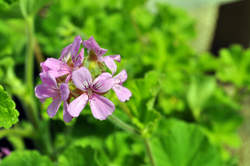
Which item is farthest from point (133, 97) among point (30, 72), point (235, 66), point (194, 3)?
point (194, 3)

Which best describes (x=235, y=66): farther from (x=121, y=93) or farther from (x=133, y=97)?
(x=121, y=93)

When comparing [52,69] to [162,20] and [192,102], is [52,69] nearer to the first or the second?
[192,102]

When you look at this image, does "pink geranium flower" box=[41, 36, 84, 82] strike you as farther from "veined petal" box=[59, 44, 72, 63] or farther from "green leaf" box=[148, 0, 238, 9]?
"green leaf" box=[148, 0, 238, 9]

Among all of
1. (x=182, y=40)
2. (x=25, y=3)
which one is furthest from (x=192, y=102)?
(x=25, y=3)

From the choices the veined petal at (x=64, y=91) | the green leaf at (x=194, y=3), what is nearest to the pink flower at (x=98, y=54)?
the veined petal at (x=64, y=91)

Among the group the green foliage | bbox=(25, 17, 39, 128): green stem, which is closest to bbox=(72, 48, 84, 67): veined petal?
bbox=(25, 17, 39, 128): green stem

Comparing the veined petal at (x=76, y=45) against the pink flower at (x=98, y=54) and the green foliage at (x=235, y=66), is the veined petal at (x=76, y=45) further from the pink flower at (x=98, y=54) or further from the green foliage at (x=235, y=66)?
the green foliage at (x=235, y=66)
